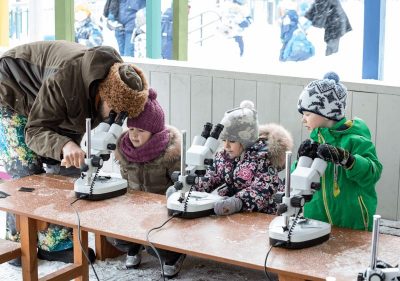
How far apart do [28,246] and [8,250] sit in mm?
90

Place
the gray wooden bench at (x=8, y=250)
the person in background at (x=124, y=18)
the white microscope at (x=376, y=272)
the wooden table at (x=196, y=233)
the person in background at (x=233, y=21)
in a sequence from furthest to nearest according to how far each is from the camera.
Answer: the person in background at (x=233, y=21) → the person in background at (x=124, y=18) → the gray wooden bench at (x=8, y=250) → the wooden table at (x=196, y=233) → the white microscope at (x=376, y=272)

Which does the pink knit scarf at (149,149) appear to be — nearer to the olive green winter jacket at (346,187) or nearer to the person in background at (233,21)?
the olive green winter jacket at (346,187)

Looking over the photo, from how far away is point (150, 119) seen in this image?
3988 mm

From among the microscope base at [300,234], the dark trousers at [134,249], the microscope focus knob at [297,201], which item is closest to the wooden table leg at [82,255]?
the dark trousers at [134,249]

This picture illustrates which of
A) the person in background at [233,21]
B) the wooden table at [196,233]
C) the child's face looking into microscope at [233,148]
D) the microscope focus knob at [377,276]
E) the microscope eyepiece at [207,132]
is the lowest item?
the wooden table at [196,233]

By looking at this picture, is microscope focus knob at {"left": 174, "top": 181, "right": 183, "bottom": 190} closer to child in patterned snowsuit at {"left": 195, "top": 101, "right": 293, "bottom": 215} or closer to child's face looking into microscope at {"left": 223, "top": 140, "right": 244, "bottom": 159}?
child in patterned snowsuit at {"left": 195, "top": 101, "right": 293, "bottom": 215}

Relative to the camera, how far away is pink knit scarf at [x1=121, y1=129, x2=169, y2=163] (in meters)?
4.05

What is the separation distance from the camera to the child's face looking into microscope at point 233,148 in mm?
3658

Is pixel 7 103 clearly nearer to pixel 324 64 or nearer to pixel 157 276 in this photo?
pixel 157 276

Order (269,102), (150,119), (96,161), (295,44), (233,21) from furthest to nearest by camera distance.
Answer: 1. (233,21)
2. (295,44)
3. (269,102)
4. (150,119)
5. (96,161)

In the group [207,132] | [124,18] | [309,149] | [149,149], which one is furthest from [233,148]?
[124,18]

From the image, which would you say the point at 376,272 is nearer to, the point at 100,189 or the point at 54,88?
the point at 100,189

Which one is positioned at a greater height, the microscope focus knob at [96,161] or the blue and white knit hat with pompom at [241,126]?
the blue and white knit hat with pompom at [241,126]

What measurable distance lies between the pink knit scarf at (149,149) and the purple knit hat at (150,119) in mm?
46
